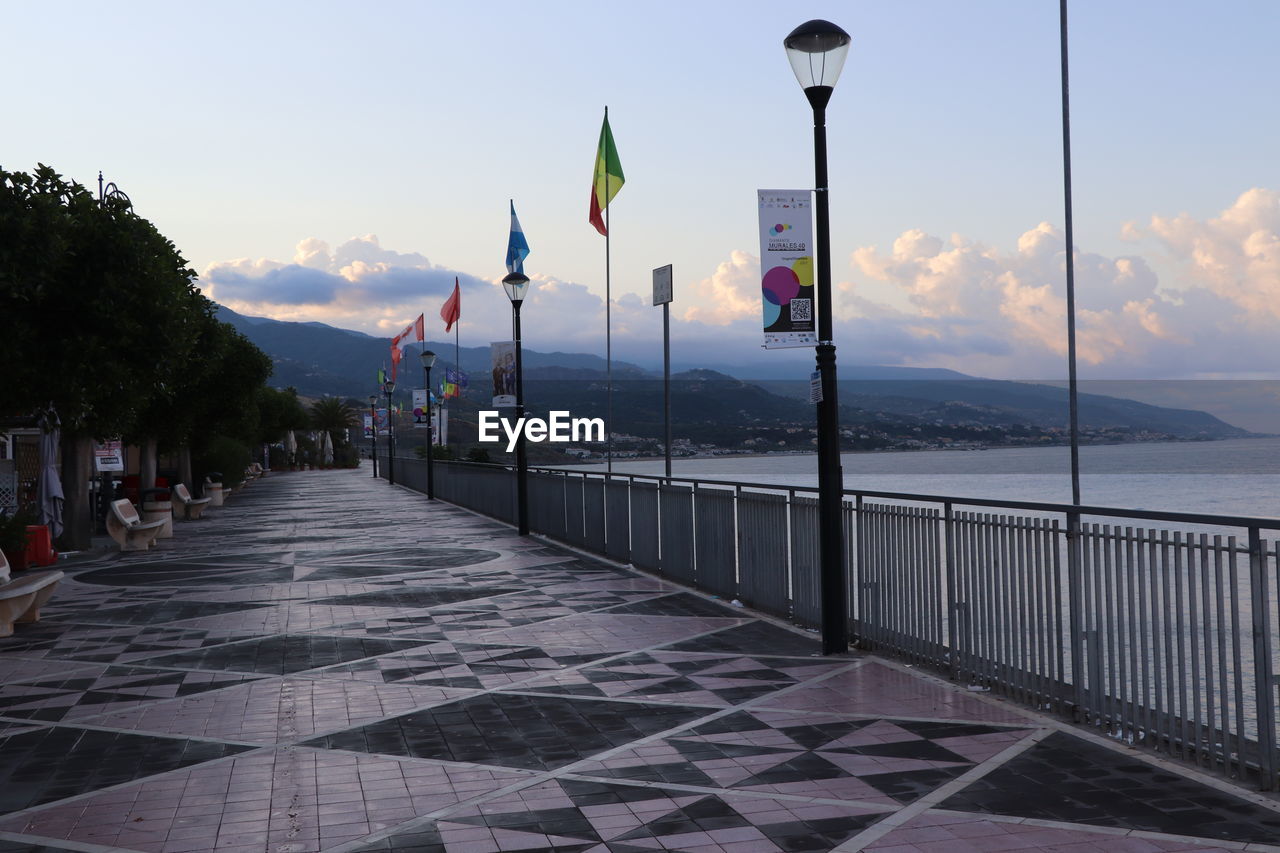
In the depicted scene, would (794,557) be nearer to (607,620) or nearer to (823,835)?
(607,620)

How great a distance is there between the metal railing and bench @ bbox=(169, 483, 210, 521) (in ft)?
71.9

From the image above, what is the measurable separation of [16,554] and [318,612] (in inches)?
282

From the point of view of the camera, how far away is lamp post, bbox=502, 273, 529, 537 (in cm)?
2189

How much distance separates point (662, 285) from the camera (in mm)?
15508

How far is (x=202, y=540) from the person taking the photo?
77.4 ft

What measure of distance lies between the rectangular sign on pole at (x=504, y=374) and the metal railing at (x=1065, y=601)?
13.4 m

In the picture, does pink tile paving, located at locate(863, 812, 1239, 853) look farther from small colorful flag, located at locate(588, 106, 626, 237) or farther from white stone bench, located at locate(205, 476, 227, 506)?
white stone bench, located at locate(205, 476, 227, 506)

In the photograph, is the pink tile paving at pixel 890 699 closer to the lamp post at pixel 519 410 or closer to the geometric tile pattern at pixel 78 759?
the geometric tile pattern at pixel 78 759

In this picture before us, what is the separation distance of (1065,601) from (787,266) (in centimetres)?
349

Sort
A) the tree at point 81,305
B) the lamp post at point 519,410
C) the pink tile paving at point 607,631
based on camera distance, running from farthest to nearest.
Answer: the lamp post at point 519,410
the tree at point 81,305
the pink tile paving at point 607,631

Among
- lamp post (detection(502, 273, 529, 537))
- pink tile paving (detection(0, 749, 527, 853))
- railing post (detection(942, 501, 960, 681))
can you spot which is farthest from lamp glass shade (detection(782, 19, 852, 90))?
lamp post (detection(502, 273, 529, 537))

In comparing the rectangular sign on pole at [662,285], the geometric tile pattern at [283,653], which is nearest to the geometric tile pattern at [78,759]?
the geometric tile pattern at [283,653]

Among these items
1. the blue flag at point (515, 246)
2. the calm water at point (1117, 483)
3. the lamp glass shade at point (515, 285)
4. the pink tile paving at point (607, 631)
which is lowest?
the calm water at point (1117, 483)

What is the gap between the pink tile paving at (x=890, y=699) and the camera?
7285 millimetres
